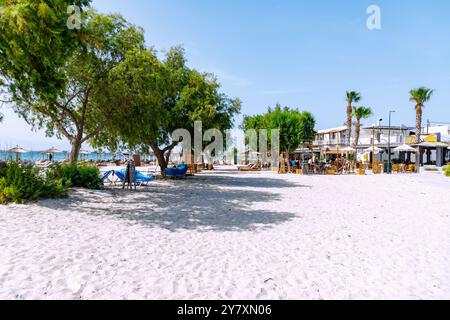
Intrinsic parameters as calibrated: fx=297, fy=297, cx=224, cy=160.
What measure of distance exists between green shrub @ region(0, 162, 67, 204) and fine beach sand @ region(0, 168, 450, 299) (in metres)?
0.75

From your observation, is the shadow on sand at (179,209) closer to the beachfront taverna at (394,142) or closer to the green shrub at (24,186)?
the green shrub at (24,186)

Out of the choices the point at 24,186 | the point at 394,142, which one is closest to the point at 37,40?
the point at 24,186

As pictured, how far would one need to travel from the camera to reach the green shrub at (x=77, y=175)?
1297 cm

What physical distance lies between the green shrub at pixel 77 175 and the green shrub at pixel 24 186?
5.44ft

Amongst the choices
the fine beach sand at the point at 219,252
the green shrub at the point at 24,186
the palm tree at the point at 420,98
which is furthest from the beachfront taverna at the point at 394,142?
the green shrub at the point at 24,186

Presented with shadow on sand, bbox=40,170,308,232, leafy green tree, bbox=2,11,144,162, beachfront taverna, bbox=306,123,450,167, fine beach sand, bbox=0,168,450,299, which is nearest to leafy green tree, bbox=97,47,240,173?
→ leafy green tree, bbox=2,11,144,162

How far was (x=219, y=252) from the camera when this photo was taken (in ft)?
18.1

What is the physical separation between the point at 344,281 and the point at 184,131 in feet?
56.1

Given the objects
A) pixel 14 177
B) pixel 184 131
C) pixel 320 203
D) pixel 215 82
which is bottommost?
pixel 320 203

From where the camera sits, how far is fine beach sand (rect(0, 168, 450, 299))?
3.97 meters

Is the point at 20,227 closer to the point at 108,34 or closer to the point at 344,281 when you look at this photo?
the point at 344,281

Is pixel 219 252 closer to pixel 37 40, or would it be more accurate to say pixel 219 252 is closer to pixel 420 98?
pixel 37 40

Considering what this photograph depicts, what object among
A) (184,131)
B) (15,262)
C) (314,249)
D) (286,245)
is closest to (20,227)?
(15,262)

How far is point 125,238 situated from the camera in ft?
20.6
